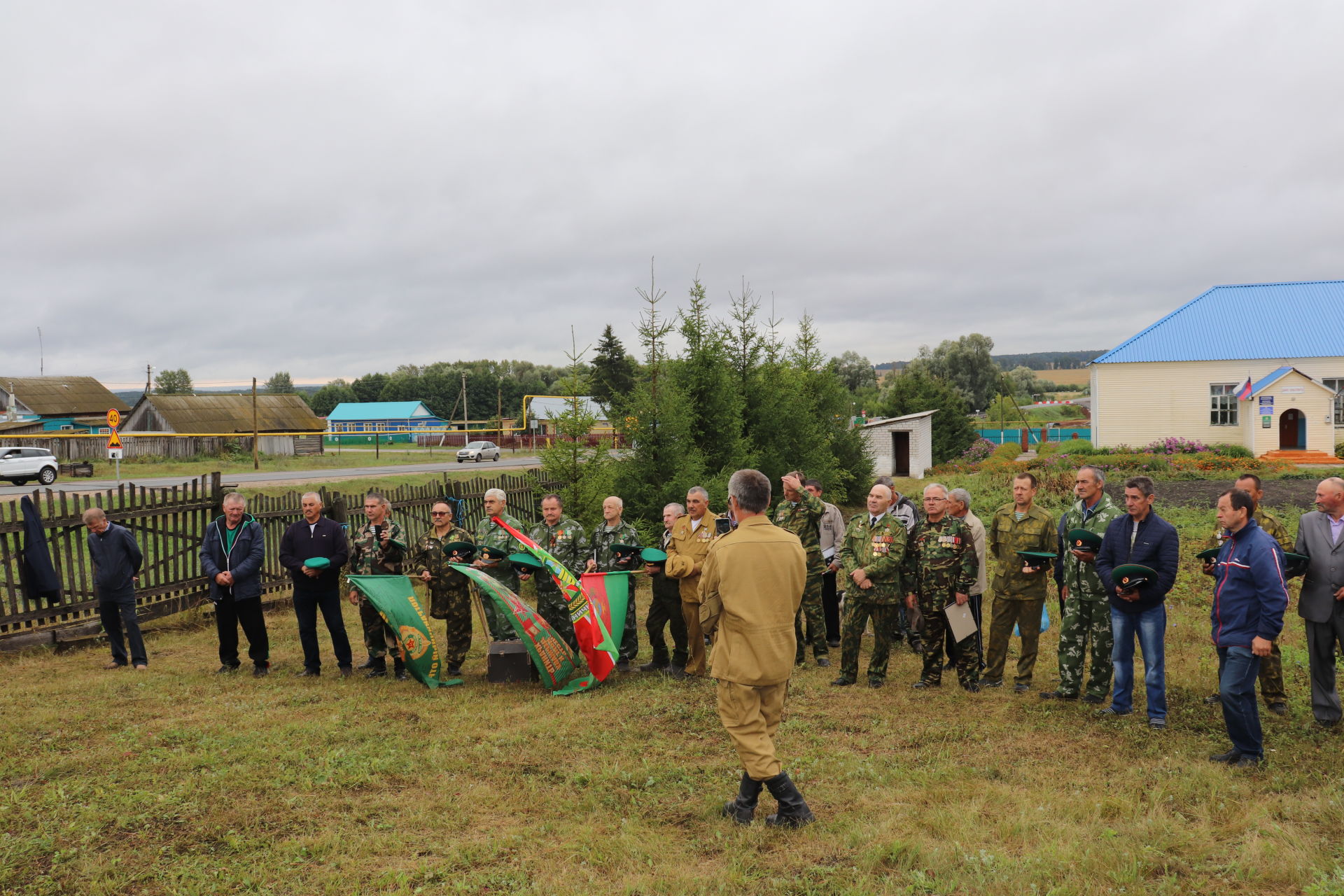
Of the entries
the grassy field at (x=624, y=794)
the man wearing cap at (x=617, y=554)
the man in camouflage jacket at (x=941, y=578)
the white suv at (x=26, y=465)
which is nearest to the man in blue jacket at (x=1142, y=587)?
the grassy field at (x=624, y=794)

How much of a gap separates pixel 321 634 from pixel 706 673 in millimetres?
Answer: 5206

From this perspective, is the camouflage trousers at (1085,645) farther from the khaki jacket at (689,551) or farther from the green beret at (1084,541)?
the khaki jacket at (689,551)

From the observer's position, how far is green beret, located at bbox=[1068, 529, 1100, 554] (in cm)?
673

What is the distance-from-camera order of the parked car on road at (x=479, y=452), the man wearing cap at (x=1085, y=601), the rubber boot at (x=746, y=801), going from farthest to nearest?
the parked car on road at (x=479, y=452), the man wearing cap at (x=1085, y=601), the rubber boot at (x=746, y=801)

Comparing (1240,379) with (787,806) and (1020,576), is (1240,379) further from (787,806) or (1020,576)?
(787,806)

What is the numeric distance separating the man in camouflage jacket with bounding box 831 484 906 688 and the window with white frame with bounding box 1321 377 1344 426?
30808 mm

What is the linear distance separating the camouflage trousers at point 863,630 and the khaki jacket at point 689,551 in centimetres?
147

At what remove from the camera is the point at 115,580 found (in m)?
8.44

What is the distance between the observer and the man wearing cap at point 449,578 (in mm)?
8148

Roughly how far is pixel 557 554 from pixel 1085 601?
15.9ft

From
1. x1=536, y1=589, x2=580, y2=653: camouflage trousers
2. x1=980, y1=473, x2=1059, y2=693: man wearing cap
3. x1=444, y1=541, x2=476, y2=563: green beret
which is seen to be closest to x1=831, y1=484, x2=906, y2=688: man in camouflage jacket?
x1=980, y1=473, x2=1059, y2=693: man wearing cap

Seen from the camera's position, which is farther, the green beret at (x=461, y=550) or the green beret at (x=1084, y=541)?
the green beret at (x=461, y=550)

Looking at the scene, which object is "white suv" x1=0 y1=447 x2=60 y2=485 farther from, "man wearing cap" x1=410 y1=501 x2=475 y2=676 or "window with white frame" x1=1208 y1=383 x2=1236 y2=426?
"window with white frame" x1=1208 y1=383 x2=1236 y2=426

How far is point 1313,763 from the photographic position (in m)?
5.54
